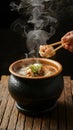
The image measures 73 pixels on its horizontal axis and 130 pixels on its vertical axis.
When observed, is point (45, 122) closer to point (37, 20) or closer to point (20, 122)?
point (20, 122)

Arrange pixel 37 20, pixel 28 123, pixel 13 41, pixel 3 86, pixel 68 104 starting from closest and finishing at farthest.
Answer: pixel 28 123, pixel 68 104, pixel 3 86, pixel 37 20, pixel 13 41

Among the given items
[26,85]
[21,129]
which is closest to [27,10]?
[26,85]

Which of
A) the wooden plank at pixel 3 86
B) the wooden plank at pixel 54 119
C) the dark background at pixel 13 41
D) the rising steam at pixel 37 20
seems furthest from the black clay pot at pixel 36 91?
the dark background at pixel 13 41

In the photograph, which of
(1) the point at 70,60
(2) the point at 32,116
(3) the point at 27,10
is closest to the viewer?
(2) the point at 32,116

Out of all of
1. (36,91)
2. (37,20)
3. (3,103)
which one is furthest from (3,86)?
(37,20)

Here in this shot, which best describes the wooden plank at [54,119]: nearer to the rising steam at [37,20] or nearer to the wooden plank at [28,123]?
the wooden plank at [28,123]

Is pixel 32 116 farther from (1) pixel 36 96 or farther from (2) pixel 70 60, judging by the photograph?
(2) pixel 70 60
